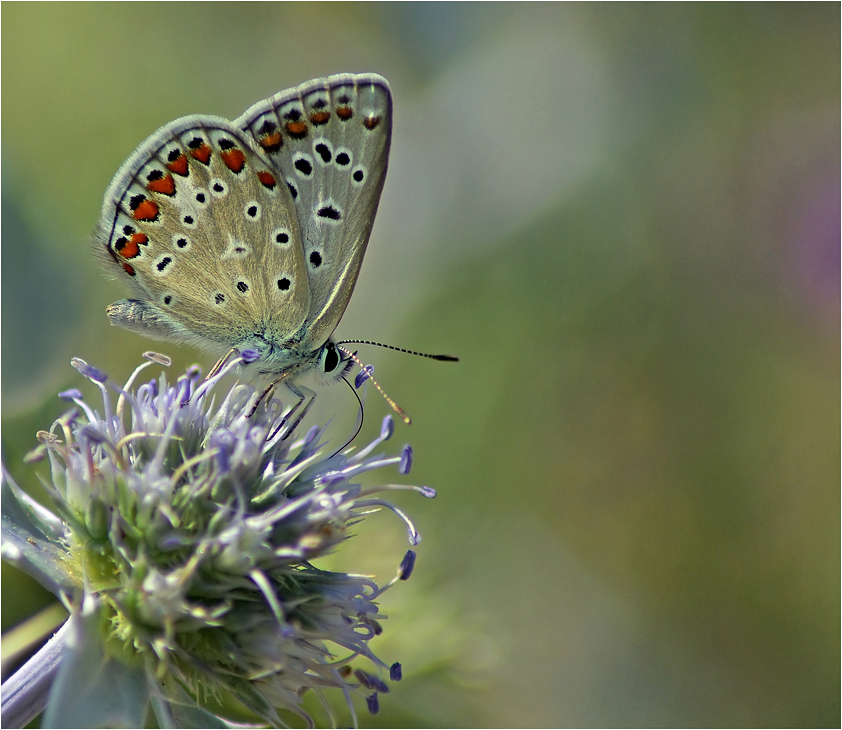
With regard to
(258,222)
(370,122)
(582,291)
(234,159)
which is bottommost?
(258,222)

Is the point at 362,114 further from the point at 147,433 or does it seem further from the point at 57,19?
the point at 57,19

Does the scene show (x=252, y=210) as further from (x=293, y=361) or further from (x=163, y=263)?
(x=293, y=361)

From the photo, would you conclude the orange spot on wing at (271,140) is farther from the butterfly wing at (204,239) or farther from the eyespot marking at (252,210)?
the eyespot marking at (252,210)

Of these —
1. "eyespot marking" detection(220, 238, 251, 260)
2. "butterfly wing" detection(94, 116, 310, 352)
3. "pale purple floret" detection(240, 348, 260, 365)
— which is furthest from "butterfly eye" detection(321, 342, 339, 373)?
"eyespot marking" detection(220, 238, 251, 260)

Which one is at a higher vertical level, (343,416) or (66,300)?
(343,416)

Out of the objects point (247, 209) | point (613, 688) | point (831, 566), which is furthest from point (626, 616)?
point (247, 209)

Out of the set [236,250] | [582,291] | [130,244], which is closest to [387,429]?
[236,250]
